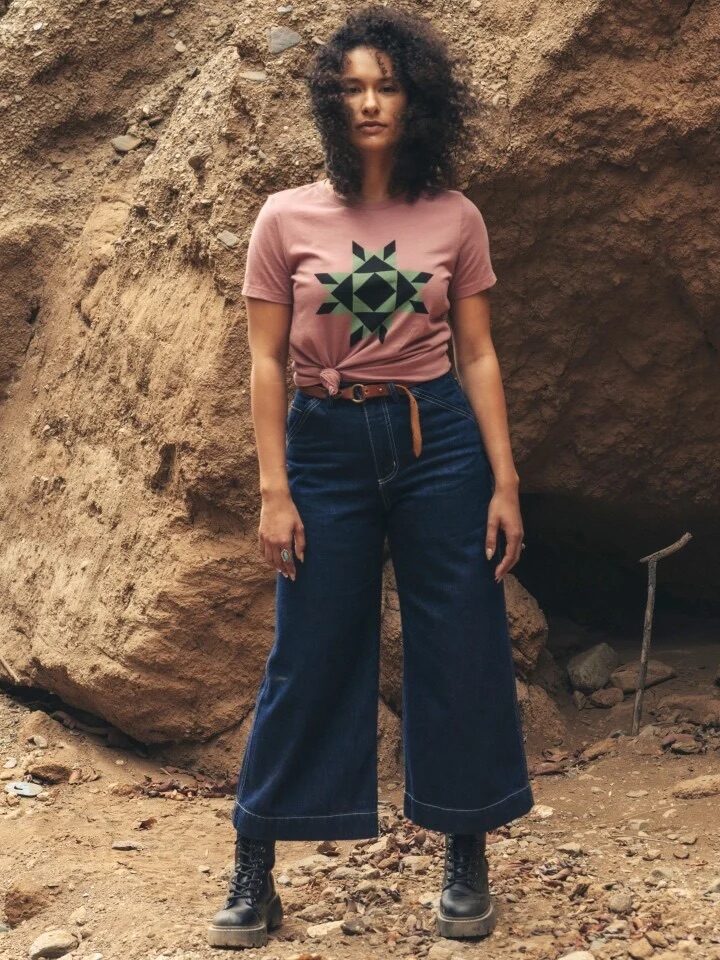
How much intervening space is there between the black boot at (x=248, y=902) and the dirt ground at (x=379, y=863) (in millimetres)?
33

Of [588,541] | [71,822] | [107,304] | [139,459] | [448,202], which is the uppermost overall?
[448,202]

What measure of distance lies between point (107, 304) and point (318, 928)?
1998mm

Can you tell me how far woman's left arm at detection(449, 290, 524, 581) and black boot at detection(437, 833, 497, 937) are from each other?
1.88 feet

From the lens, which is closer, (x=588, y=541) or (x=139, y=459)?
(x=139, y=459)

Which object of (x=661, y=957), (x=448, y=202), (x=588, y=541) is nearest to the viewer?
(x=661, y=957)

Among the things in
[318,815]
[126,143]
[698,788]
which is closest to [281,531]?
[318,815]

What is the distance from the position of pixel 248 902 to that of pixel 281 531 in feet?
2.54

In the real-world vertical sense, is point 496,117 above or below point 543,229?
above

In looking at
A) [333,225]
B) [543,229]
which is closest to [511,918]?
[333,225]

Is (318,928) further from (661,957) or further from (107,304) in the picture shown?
(107,304)

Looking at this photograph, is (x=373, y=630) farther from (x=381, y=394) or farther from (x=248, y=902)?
(x=248, y=902)

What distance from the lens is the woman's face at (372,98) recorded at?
2.64 meters

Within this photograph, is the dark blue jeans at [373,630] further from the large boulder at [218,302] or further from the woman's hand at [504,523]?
the large boulder at [218,302]

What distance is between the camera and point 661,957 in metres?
2.52
